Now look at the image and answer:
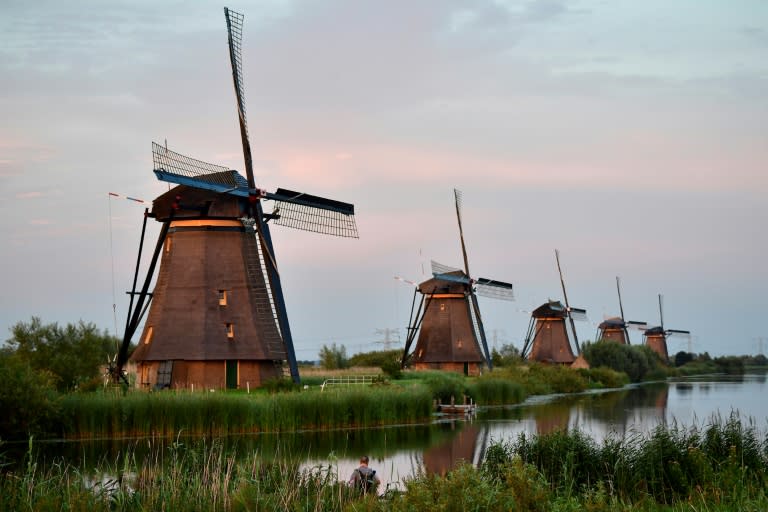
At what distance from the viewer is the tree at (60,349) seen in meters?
28.3

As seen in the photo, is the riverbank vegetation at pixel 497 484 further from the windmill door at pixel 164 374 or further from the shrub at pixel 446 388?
the shrub at pixel 446 388

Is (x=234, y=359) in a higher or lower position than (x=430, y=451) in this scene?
higher

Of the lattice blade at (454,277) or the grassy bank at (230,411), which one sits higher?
the lattice blade at (454,277)

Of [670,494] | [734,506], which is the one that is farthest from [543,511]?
[670,494]

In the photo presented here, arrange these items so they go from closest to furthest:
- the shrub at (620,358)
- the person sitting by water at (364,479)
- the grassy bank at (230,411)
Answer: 1. the person sitting by water at (364,479)
2. the grassy bank at (230,411)
3. the shrub at (620,358)

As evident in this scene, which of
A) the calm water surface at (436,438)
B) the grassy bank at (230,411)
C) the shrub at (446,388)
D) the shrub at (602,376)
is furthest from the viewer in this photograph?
the shrub at (602,376)

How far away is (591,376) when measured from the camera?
5788 centimetres

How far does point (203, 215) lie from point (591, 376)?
34428 millimetres

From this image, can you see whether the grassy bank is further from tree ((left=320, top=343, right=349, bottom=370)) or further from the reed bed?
tree ((left=320, top=343, right=349, bottom=370))

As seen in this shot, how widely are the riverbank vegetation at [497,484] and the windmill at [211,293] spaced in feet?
41.7

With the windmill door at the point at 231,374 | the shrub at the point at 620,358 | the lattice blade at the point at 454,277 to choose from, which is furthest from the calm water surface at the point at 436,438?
the shrub at the point at 620,358

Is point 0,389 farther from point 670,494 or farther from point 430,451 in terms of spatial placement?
point 670,494

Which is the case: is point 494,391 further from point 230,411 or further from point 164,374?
point 230,411

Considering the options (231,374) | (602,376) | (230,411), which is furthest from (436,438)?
(602,376)
